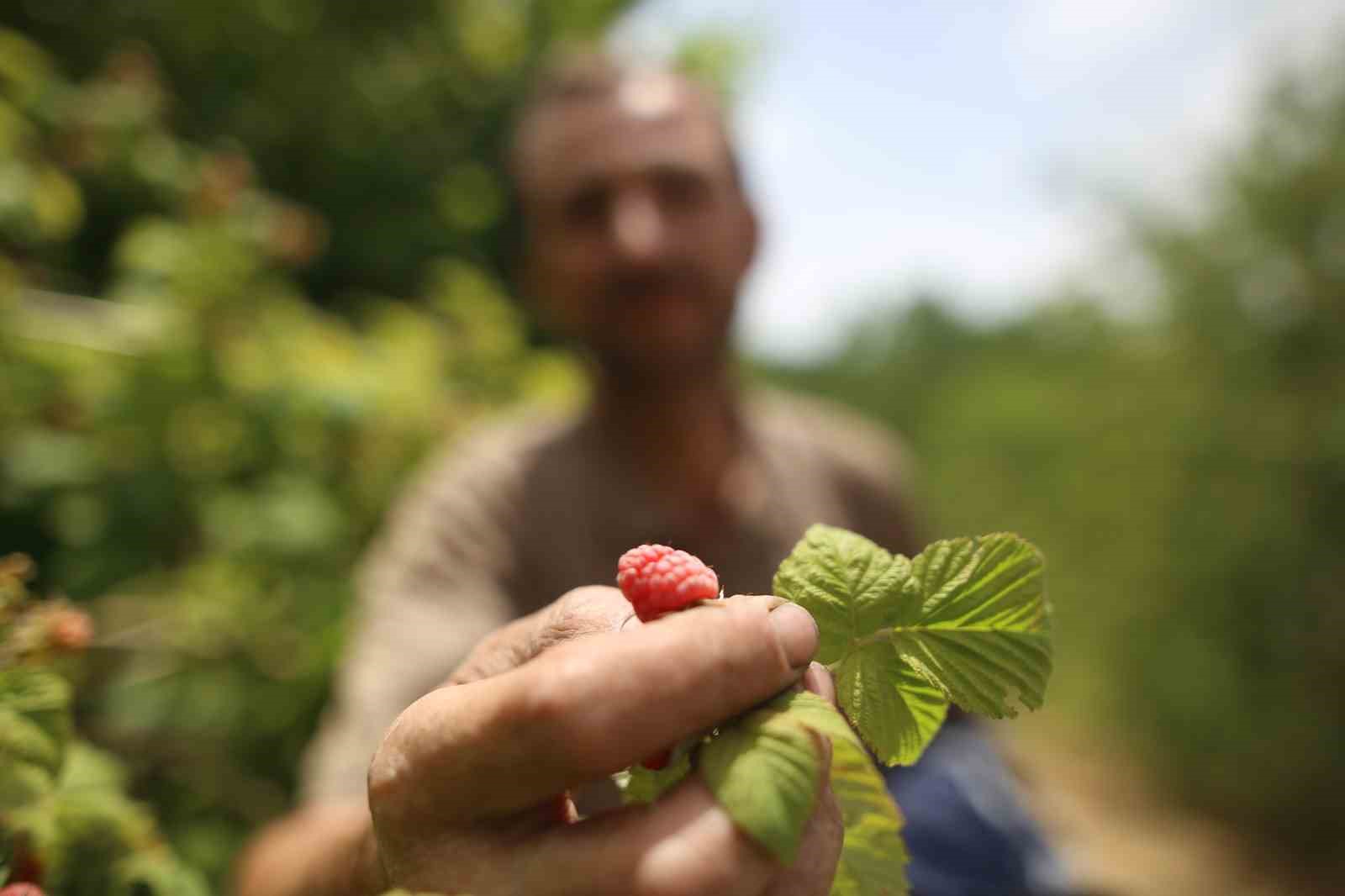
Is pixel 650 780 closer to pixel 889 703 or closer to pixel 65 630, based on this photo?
pixel 889 703

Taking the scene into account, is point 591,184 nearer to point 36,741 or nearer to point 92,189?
point 92,189

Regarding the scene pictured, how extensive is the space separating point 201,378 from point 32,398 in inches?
8.6

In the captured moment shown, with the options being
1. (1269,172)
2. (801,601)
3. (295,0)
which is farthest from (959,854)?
(1269,172)

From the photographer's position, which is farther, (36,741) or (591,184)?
(591,184)

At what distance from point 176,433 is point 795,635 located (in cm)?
127

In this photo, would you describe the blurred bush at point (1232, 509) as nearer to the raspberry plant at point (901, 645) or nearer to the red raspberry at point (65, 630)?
the raspberry plant at point (901, 645)

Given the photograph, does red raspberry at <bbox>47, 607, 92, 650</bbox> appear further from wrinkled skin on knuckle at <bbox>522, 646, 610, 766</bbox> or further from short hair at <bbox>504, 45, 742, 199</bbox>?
short hair at <bbox>504, 45, 742, 199</bbox>

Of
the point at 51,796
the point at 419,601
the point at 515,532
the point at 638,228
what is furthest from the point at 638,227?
the point at 51,796

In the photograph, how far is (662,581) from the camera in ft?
1.12

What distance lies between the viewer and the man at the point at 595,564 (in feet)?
0.97

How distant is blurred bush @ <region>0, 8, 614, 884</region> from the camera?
1.14 metres

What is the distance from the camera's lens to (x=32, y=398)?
1.16 m

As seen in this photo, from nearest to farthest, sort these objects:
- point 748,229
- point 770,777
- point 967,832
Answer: point 770,777
point 967,832
point 748,229

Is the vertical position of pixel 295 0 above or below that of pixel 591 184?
above
